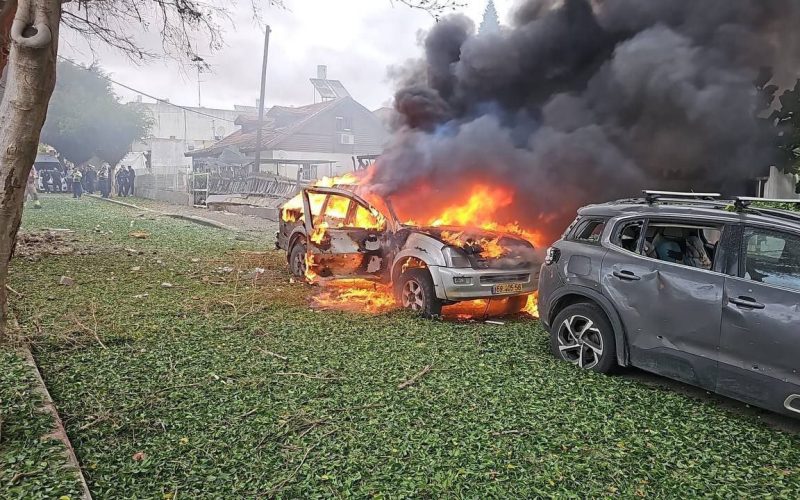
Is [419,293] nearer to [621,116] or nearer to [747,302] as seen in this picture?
[747,302]

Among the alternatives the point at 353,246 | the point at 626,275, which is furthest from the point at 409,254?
the point at 626,275

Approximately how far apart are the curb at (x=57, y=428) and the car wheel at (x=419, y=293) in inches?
169

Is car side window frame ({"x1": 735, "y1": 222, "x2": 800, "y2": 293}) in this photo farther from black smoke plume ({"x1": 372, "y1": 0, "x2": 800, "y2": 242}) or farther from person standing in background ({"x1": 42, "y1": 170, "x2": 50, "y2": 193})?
person standing in background ({"x1": 42, "y1": 170, "x2": 50, "y2": 193})

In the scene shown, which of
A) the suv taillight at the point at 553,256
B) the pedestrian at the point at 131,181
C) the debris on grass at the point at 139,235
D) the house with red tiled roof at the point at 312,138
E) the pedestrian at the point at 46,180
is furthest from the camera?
the pedestrian at the point at 46,180

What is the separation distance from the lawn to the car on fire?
472 millimetres

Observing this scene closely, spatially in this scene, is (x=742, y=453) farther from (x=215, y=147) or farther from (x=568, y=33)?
(x=215, y=147)

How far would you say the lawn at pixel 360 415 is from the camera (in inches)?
137

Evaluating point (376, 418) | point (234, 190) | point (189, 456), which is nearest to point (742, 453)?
point (376, 418)

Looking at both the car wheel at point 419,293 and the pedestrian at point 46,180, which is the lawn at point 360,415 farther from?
the pedestrian at point 46,180

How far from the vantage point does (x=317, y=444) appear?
12.7 feet

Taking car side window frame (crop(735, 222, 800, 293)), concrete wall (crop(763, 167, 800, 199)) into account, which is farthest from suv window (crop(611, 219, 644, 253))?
concrete wall (crop(763, 167, 800, 199))

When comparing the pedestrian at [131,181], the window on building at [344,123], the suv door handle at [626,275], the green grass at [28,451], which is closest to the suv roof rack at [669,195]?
the suv door handle at [626,275]

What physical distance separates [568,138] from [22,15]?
8.37 meters

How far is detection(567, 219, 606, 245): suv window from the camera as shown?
5.66 metres
